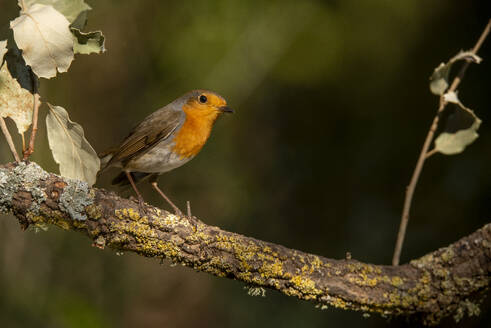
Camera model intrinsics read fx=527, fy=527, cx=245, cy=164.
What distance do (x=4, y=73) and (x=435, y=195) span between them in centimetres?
354

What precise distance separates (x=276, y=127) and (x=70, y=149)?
3620 millimetres

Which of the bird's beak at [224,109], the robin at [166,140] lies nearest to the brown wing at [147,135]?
the robin at [166,140]

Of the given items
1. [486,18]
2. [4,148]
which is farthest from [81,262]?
[486,18]

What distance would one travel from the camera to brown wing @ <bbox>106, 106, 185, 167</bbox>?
2865 millimetres

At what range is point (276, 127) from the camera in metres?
5.40

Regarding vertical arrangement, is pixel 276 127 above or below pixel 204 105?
above

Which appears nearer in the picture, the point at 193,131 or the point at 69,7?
the point at 69,7

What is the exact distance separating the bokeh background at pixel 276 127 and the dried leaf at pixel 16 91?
8.31 feet

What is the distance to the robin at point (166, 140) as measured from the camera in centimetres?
282

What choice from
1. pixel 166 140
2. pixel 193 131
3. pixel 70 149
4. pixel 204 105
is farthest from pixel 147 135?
pixel 70 149

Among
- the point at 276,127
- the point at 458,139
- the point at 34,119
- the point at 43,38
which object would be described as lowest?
the point at 34,119

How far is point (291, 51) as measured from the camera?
5.08 meters

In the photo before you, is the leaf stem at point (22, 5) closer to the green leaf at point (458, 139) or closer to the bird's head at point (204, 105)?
the bird's head at point (204, 105)

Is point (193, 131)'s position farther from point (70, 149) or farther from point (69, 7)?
point (69, 7)
